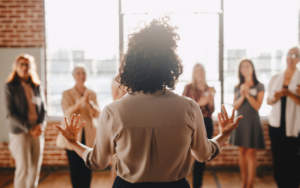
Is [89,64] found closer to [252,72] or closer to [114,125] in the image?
[252,72]

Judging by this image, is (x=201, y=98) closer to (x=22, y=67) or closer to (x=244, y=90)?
(x=244, y=90)

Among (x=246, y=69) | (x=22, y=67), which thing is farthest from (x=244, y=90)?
(x=22, y=67)

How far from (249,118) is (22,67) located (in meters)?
2.78

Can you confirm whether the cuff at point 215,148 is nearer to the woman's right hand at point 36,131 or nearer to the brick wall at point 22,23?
the woman's right hand at point 36,131

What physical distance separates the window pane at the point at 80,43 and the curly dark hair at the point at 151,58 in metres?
3.29

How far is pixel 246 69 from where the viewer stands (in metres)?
3.12

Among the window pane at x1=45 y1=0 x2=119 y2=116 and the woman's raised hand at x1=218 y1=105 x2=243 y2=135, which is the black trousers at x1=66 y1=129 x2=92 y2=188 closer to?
the window pane at x1=45 y1=0 x2=119 y2=116

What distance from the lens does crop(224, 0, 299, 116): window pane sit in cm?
410

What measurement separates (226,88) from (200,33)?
106 cm

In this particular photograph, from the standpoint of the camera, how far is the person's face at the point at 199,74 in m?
3.15

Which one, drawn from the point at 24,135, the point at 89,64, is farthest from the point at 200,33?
the point at 24,135

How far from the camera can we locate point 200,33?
14.0 feet

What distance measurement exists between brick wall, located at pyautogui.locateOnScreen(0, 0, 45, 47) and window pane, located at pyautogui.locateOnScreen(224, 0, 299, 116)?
3.16 m

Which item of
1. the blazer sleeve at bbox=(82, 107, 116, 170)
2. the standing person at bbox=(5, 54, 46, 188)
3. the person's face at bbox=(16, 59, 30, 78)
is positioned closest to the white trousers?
the standing person at bbox=(5, 54, 46, 188)
